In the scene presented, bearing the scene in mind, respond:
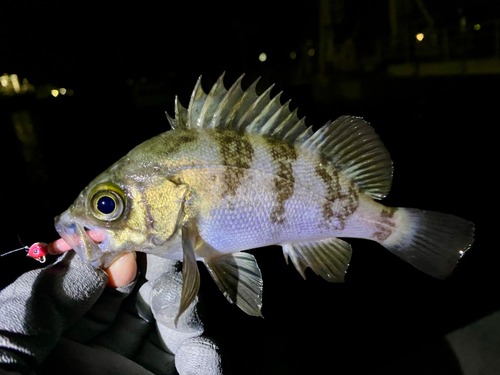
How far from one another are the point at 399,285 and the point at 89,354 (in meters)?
2.32

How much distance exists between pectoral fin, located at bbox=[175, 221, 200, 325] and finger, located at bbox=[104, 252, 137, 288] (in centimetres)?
45

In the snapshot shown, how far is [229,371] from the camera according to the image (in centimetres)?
144

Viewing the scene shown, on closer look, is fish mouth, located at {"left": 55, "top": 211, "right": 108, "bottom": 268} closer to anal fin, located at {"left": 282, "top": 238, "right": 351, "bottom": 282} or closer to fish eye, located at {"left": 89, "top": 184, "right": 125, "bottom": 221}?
fish eye, located at {"left": 89, "top": 184, "right": 125, "bottom": 221}

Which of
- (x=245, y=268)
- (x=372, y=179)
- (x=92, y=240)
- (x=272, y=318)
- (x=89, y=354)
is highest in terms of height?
(x=372, y=179)

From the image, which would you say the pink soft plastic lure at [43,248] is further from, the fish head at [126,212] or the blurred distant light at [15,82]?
the blurred distant light at [15,82]

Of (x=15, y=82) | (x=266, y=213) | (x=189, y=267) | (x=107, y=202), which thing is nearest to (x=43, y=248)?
(x=107, y=202)

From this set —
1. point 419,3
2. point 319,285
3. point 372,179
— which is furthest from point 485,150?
point 419,3

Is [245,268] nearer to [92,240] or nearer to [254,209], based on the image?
[254,209]

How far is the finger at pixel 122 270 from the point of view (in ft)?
4.65

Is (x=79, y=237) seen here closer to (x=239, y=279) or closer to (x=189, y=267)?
(x=189, y=267)

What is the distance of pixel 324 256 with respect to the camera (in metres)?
1.33

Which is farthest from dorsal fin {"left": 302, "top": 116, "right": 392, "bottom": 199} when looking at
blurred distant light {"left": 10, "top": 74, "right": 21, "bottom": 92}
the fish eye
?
blurred distant light {"left": 10, "top": 74, "right": 21, "bottom": 92}

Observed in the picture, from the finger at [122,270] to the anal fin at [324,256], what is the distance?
67cm

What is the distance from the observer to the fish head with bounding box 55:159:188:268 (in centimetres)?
109
